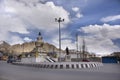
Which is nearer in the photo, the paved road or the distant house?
the paved road

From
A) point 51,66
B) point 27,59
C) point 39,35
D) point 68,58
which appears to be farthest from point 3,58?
point 51,66

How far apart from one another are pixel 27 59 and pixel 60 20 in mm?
23110

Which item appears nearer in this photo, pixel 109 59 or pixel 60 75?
pixel 60 75

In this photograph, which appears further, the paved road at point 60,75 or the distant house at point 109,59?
the distant house at point 109,59

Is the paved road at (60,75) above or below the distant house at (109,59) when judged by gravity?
below

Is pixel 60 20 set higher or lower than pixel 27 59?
higher

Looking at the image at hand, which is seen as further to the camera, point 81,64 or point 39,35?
point 39,35

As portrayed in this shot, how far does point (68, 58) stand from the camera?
6050 centimetres

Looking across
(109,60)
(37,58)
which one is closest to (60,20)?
(37,58)

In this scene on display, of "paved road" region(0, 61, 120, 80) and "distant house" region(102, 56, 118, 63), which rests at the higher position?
"distant house" region(102, 56, 118, 63)

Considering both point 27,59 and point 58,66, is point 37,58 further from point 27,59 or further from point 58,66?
point 58,66

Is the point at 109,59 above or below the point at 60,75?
above

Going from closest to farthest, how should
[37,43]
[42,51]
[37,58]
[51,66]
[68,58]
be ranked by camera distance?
[51,66] < [68,58] < [37,58] < [42,51] < [37,43]

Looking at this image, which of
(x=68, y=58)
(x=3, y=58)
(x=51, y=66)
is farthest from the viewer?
(x=3, y=58)
